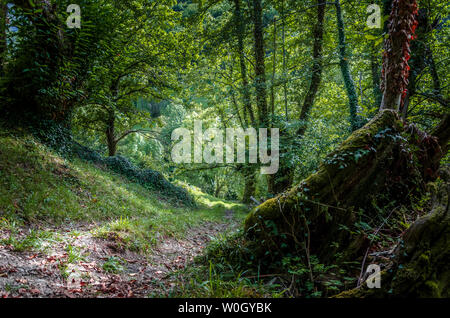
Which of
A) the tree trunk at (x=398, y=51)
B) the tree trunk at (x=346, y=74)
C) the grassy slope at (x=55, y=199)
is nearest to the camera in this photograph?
the tree trunk at (x=398, y=51)

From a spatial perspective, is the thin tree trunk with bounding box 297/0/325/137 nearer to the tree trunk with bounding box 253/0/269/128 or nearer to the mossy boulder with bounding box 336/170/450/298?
the tree trunk with bounding box 253/0/269/128

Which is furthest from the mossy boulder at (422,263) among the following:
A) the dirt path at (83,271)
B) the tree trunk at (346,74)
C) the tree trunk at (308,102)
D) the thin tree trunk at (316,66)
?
the thin tree trunk at (316,66)

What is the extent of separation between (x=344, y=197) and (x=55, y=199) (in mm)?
6006

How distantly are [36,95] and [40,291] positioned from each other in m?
6.07

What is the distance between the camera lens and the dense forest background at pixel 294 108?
3.18 meters

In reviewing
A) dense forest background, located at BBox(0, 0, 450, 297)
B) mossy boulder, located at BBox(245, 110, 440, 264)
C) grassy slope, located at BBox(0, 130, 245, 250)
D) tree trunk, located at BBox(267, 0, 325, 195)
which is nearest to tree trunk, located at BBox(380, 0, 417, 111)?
dense forest background, located at BBox(0, 0, 450, 297)

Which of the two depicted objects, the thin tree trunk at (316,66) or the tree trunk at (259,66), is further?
the thin tree trunk at (316,66)

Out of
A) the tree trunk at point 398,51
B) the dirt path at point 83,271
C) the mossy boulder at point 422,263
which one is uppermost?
the tree trunk at point 398,51

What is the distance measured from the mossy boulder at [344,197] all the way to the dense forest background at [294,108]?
0.6 inches

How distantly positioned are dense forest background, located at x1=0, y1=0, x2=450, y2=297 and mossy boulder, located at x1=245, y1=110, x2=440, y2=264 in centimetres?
2

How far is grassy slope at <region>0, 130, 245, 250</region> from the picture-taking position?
458 cm

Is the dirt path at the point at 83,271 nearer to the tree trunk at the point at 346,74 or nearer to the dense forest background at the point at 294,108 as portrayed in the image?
the dense forest background at the point at 294,108

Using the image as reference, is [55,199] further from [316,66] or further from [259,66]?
[316,66]

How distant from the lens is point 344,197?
10.9 ft
